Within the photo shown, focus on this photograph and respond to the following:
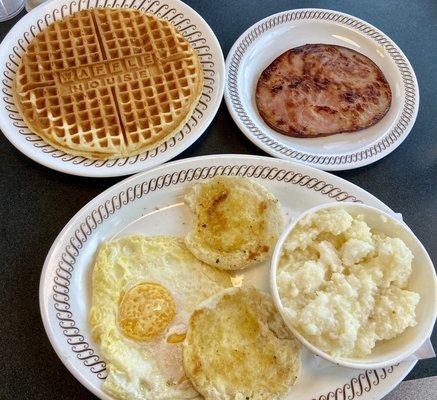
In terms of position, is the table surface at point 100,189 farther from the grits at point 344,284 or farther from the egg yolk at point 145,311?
the grits at point 344,284

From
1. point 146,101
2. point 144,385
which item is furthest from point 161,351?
point 146,101

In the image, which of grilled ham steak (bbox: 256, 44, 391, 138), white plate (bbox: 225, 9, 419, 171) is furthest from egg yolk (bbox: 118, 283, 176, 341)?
grilled ham steak (bbox: 256, 44, 391, 138)

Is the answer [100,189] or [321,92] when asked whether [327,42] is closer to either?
[321,92]

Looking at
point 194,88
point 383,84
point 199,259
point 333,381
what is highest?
point 194,88

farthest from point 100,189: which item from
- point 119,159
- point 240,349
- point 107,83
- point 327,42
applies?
point 327,42

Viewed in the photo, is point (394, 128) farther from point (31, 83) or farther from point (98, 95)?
point (31, 83)

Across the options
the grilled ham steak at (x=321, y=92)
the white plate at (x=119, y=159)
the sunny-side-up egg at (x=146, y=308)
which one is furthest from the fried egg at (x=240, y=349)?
the grilled ham steak at (x=321, y=92)
